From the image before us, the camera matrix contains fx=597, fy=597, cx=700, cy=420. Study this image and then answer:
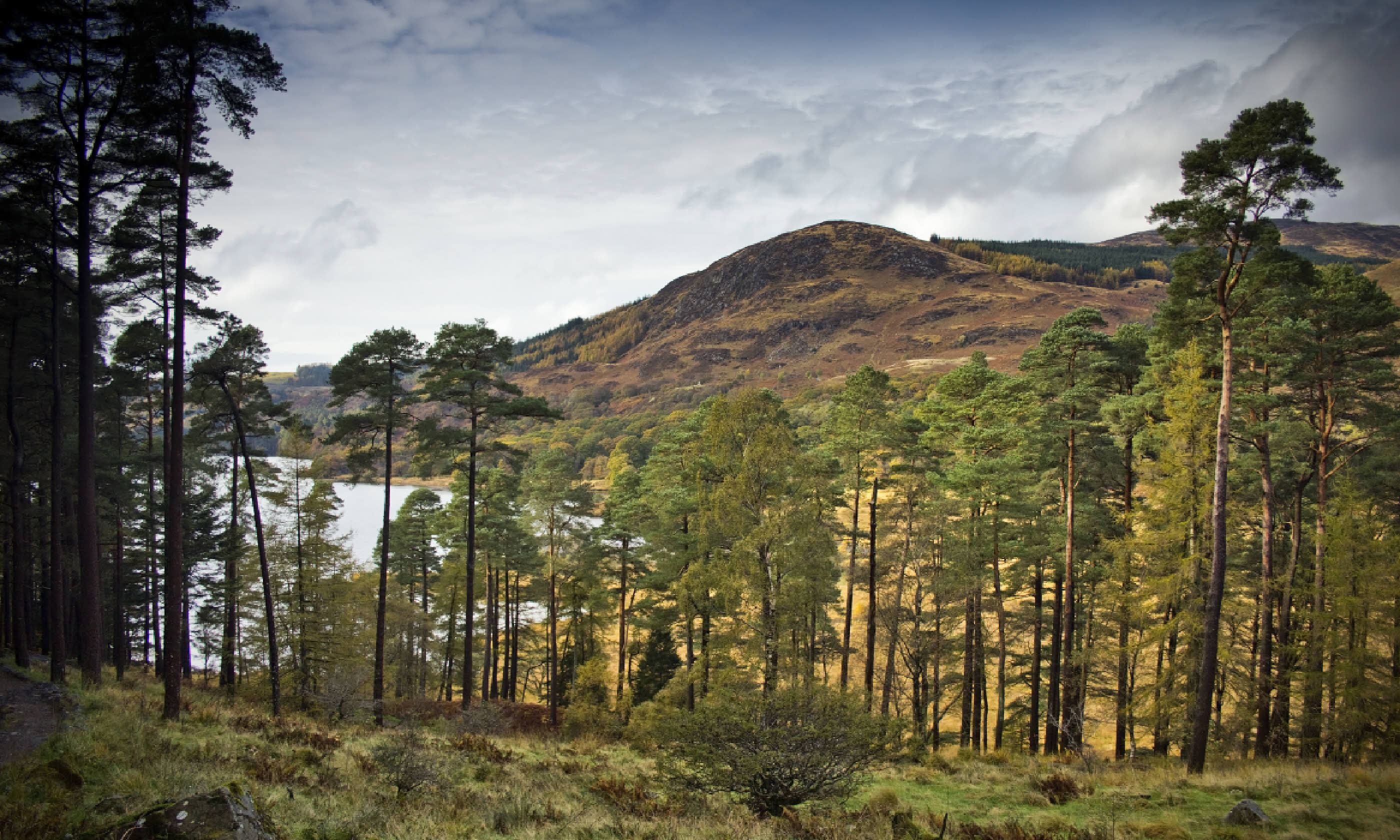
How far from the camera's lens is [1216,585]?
Result: 44.4 ft

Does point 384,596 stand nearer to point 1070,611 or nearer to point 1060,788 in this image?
point 1060,788

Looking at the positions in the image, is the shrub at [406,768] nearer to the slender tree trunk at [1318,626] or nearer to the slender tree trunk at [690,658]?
the slender tree trunk at [690,658]

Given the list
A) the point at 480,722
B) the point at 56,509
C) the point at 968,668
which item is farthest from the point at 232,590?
the point at 968,668

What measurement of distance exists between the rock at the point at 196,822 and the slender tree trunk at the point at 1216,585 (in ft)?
56.5

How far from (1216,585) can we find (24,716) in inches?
926

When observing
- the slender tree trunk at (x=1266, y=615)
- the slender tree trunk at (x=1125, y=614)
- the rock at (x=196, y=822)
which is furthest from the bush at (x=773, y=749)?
the slender tree trunk at (x=1266, y=615)

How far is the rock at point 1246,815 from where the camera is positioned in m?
8.86

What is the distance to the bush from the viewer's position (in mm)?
9188

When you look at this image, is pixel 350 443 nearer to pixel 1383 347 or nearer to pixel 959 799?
pixel 959 799

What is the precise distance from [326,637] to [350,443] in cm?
899

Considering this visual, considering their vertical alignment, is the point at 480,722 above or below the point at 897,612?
below

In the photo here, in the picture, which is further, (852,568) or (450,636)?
(450,636)

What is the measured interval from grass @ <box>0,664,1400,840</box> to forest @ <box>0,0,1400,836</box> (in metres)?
0.77

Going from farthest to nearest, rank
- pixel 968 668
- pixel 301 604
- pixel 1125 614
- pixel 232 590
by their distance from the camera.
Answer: pixel 301 604 < pixel 968 668 < pixel 232 590 < pixel 1125 614
